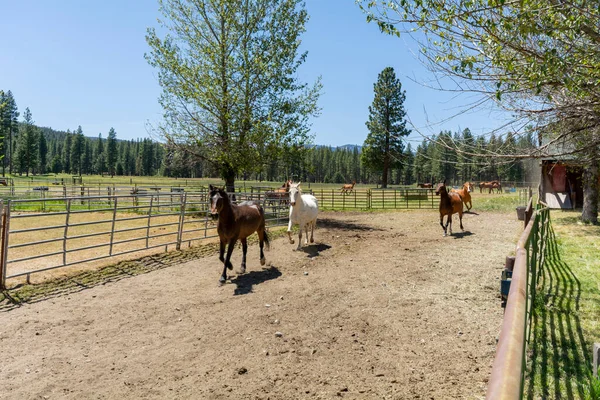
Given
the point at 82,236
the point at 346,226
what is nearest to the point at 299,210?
the point at 82,236

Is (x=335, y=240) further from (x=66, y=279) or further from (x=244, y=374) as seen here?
(x=244, y=374)

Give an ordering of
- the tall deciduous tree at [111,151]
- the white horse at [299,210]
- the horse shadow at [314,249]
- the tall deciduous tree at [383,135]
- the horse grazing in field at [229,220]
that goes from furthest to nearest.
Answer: the tall deciduous tree at [111,151] < the tall deciduous tree at [383,135] < the white horse at [299,210] < the horse shadow at [314,249] < the horse grazing in field at [229,220]

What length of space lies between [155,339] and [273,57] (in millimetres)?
13371

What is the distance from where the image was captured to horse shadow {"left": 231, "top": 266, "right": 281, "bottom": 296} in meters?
6.91

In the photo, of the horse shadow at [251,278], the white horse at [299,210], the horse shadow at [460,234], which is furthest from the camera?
the horse shadow at [460,234]

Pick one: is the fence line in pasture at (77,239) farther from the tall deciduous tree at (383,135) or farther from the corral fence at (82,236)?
the tall deciduous tree at (383,135)

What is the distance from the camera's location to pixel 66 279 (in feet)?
24.4

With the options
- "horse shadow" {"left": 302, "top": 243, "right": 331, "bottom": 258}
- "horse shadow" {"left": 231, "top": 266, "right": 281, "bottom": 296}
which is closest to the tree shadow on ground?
"horse shadow" {"left": 302, "top": 243, "right": 331, "bottom": 258}

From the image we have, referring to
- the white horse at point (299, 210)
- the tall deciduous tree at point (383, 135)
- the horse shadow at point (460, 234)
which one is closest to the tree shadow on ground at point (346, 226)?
the horse shadow at point (460, 234)

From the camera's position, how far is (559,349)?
13.6 feet

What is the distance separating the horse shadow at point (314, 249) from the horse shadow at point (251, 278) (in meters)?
1.61

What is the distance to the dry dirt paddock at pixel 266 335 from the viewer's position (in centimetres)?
A: 371

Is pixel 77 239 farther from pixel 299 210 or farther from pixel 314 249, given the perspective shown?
pixel 314 249

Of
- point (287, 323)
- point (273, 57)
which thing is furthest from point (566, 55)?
point (273, 57)
